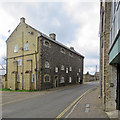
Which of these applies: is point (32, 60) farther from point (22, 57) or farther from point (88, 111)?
point (88, 111)

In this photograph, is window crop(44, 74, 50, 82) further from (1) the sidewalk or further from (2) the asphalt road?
(1) the sidewalk

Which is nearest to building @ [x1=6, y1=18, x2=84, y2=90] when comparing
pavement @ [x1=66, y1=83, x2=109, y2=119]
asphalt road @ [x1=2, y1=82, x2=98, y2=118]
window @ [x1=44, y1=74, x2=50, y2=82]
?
window @ [x1=44, y1=74, x2=50, y2=82]

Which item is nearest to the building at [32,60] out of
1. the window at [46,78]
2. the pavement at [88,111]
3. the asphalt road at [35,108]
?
the window at [46,78]

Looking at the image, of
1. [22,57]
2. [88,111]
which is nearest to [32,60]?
[22,57]

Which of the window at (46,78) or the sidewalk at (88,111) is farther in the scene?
the window at (46,78)

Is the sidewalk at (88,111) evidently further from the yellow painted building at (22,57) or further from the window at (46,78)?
the yellow painted building at (22,57)

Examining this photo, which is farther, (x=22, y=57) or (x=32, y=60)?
(x=22, y=57)

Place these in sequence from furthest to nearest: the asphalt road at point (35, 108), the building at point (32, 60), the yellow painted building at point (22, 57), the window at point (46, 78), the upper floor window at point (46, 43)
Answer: the upper floor window at point (46, 43), the window at point (46, 78), the yellow painted building at point (22, 57), the building at point (32, 60), the asphalt road at point (35, 108)

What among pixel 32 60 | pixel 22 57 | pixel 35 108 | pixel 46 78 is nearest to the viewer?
pixel 35 108

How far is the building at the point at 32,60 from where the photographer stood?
2080 centimetres

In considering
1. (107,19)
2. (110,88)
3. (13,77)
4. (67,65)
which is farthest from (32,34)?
(110,88)

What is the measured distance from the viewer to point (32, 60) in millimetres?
21500

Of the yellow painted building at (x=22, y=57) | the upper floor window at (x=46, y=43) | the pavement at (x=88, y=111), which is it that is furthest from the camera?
the upper floor window at (x=46, y=43)

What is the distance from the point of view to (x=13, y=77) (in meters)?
22.8
